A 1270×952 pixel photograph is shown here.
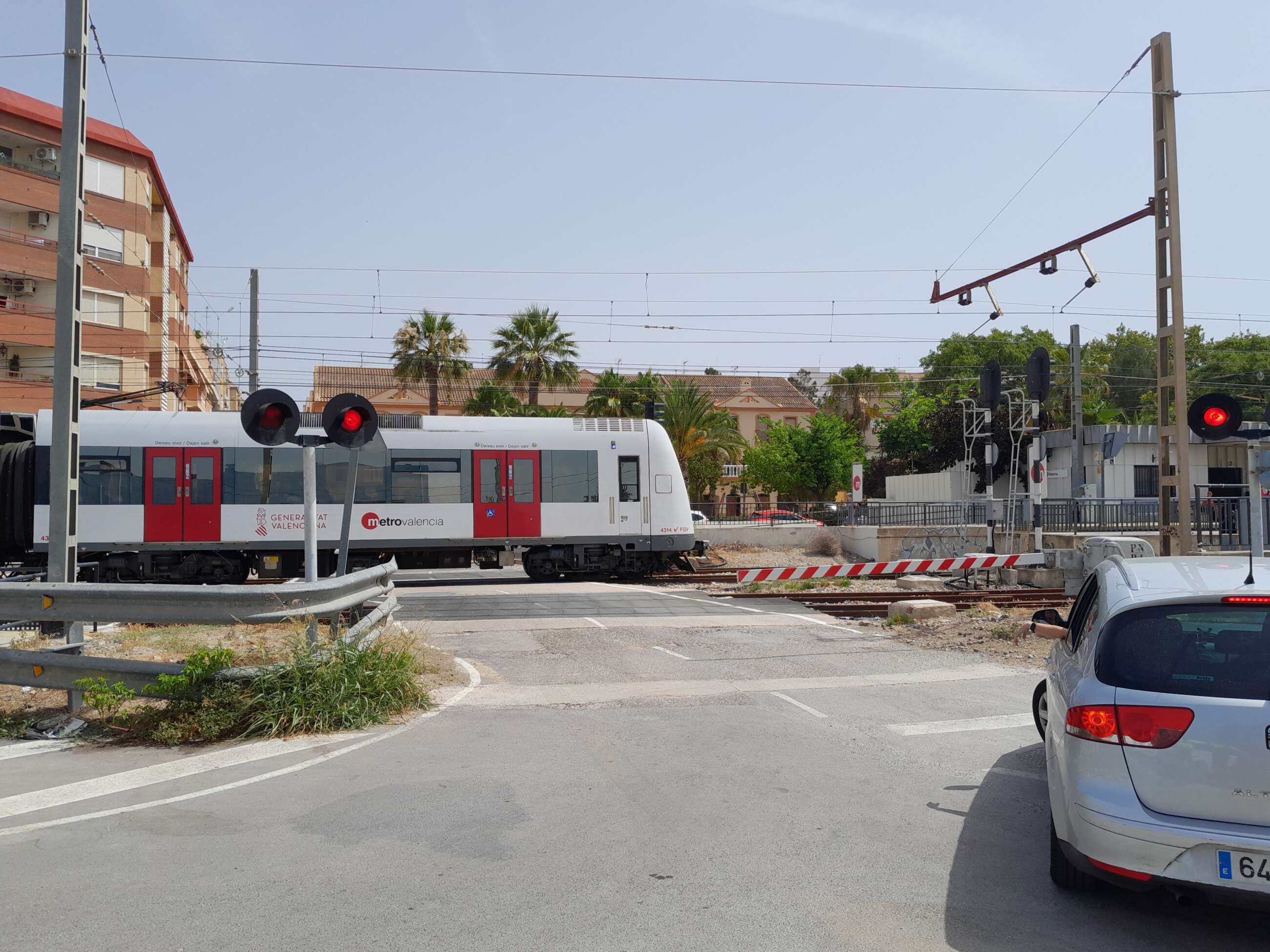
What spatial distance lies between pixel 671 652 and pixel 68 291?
693 cm

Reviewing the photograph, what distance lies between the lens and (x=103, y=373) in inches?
1559

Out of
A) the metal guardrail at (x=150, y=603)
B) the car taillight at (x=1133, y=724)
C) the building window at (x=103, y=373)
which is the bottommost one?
the car taillight at (x=1133, y=724)

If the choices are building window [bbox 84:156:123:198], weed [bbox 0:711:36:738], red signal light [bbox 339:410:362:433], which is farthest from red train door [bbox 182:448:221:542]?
building window [bbox 84:156:123:198]

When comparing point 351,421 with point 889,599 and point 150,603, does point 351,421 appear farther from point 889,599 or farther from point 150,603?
point 889,599

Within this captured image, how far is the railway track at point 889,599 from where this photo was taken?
17141 mm

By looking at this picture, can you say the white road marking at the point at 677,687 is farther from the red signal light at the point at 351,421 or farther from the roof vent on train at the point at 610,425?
the roof vent on train at the point at 610,425

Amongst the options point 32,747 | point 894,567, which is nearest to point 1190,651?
point 32,747

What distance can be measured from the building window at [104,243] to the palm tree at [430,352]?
1323 cm

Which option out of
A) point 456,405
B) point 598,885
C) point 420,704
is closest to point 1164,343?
point 420,704

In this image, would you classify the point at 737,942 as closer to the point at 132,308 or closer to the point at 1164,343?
the point at 1164,343

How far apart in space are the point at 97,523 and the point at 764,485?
40.9m

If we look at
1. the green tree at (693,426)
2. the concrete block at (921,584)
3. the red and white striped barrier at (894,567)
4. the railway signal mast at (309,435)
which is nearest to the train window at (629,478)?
the red and white striped barrier at (894,567)

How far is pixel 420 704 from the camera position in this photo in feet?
27.9

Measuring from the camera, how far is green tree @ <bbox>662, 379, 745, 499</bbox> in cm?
4844
